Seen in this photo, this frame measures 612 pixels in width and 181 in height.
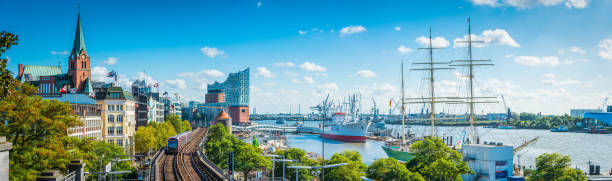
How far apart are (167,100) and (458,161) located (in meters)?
139

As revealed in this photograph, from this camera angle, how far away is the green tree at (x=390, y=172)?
155ft

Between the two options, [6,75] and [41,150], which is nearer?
Result: [6,75]

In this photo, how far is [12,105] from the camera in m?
23.3

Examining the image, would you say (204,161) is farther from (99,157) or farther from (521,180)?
(521,180)

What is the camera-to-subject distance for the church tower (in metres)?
74.8

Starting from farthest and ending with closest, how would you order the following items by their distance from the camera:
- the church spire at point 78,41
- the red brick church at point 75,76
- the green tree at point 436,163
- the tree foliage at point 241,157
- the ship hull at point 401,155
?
the ship hull at point 401,155 < the church spire at point 78,41 < the red brick church at point 75,76 < the tree foliage at point 241,157 < the green tree at point 436,163

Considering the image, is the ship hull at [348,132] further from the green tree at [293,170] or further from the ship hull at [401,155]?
the green tree at [293,170]

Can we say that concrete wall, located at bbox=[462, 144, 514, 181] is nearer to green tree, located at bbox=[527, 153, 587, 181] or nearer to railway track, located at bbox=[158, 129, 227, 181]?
green tree, located at bbox=[527, 153, 587, 181]

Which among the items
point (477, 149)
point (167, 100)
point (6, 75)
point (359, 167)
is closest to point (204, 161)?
point (359, 167)

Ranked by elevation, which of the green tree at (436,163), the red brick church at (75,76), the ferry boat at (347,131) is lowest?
the ferry boat at (347,131)

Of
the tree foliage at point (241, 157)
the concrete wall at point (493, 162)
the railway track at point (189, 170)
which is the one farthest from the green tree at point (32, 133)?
the concrete wall at point (493, 162)

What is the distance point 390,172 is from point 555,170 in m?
16.9

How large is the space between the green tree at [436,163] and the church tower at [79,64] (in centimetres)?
5661

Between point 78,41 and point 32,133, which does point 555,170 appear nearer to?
point 32,133
